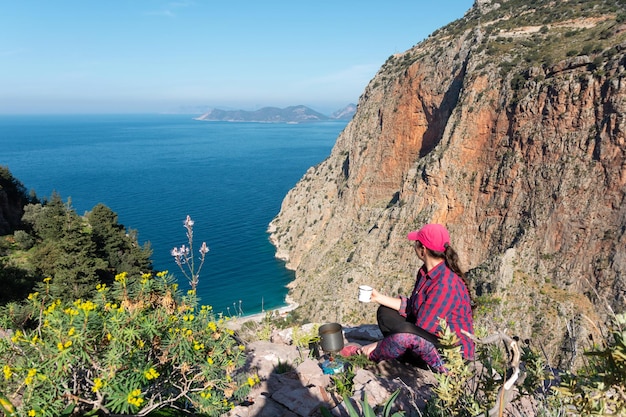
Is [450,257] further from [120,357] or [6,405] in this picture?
[6,405]

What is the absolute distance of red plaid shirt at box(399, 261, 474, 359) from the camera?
4.78 metres

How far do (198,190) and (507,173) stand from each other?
249 ft

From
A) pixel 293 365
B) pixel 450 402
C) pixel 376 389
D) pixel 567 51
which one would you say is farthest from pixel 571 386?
pixel 567 51

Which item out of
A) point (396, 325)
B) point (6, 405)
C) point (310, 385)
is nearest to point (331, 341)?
point (310, 385)

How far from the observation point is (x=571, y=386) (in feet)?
7.30

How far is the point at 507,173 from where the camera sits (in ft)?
107

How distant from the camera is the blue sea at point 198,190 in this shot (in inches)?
2094

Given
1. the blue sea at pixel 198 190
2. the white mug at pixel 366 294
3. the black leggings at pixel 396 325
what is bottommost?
the blue sea at pixel 198 190

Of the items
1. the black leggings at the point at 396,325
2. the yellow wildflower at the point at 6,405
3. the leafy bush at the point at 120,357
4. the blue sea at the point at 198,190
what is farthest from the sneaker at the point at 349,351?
the blue sea at the point at 198,190

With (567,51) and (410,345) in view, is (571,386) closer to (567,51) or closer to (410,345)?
(410,345)

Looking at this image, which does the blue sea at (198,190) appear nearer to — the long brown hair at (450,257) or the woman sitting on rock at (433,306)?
the woman sitting on rock at (433,306)

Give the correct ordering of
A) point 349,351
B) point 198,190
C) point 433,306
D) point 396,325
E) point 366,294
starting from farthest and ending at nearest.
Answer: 1. point 198,190
2. point 349,351
3. point 366,294
4. point 396,325
5. point 433,306

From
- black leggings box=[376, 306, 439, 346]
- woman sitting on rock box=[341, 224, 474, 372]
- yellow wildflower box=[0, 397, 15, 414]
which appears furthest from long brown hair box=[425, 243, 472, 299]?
yellow wildflower box=[0, 397, 15, 414]

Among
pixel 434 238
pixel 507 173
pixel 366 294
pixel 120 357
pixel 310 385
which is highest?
pixel 434 238
